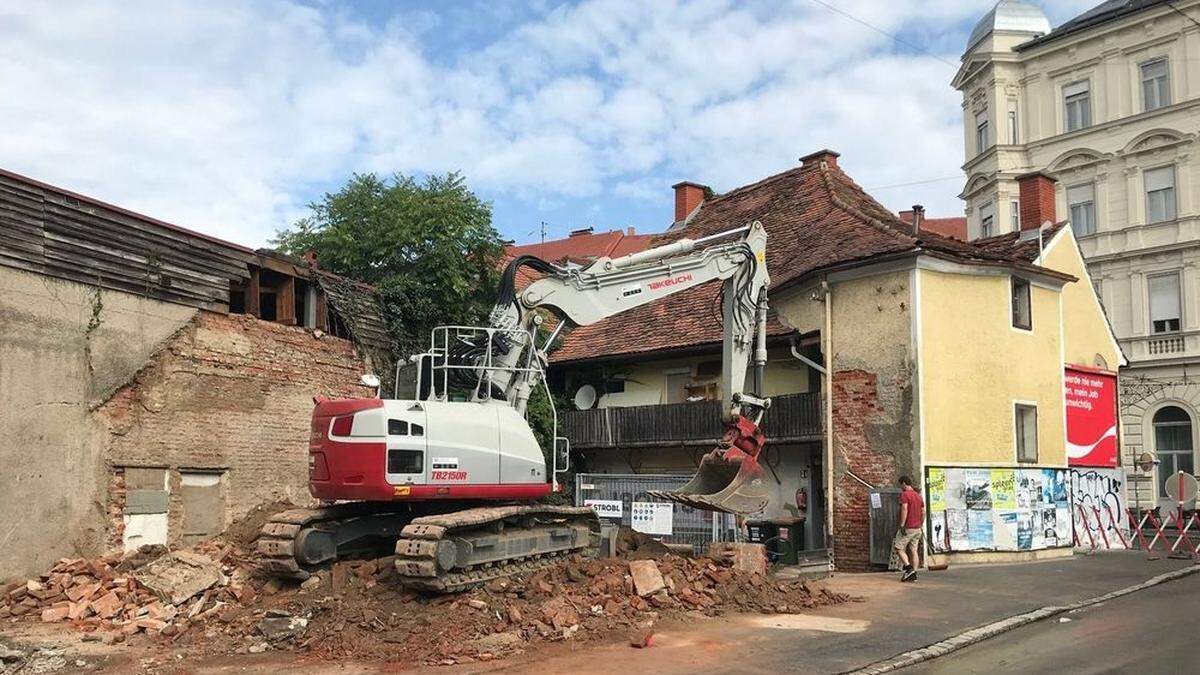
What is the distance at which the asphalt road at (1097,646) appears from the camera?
905cm

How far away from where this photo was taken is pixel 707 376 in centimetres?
2223

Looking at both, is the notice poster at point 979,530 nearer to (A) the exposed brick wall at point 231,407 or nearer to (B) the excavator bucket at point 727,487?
(B) the excavator bucket at point 727,487

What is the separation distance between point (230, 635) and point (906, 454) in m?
11.8

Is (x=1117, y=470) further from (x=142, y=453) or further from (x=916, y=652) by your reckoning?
(x=142, y=453)

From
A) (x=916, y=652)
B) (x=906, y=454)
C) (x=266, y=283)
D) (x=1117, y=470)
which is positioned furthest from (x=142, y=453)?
(x=1117, y=470)

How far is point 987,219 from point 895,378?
1022 inches

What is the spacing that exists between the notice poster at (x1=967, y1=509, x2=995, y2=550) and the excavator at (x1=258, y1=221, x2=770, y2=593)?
5.70 meters

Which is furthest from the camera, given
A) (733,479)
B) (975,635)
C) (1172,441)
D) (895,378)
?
(1172,441)

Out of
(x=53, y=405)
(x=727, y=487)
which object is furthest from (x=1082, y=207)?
(x=53, y=405)

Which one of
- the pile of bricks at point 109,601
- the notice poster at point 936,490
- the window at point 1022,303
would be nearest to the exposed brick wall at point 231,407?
the pile of bricks at point 109,601

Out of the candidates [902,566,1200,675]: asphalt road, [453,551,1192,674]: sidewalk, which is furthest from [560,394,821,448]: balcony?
[902,566,1200,675]: asphalt road

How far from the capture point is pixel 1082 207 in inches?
1496

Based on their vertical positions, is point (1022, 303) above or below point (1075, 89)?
below

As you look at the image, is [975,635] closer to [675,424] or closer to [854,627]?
[854,627]
